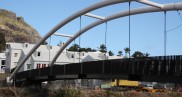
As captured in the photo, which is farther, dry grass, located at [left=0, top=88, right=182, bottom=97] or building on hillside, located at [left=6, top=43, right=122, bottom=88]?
building on hillside, located at [left=6, top=43, right=122, bottom=88]

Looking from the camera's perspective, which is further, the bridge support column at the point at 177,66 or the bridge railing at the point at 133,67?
the bridge railing at the point at 133,67

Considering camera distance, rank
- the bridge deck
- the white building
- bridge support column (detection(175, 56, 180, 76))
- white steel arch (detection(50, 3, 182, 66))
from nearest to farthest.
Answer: bridge support column (detection(175, 56, 180, 76)), the bridge deck, white steel arch (detection(50, 3, 182, 66)), the white building

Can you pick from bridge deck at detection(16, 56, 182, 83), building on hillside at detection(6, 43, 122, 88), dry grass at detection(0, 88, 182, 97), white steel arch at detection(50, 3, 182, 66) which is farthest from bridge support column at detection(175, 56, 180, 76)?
building on hillside at detection(6, 43, 122, 88)

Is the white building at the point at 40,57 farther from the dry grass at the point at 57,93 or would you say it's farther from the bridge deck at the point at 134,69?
the bridge deck at the point at 134,69

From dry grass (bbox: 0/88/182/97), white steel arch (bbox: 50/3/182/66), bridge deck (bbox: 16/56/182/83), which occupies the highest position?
white steel arch (bbox: 50/3/182/66)

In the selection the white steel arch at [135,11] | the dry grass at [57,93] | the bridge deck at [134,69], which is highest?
the white steel arch at [135,11]

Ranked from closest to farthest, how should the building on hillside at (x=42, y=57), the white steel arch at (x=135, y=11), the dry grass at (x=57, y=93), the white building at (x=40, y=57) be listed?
the white steel arch at (x=135, y=11), the dry grass at (x=57, y=93), the building on hillside at (x=42, y=57), the white building at (x=40, y=57)

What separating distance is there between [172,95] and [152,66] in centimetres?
3008

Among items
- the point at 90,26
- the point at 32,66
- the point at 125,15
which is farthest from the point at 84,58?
the point at 125,15

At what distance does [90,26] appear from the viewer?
47.1 meters

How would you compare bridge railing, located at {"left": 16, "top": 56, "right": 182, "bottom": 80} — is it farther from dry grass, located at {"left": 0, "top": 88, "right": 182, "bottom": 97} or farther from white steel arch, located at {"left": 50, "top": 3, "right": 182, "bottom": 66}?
white steel arch, located at {"left": 50, "top": 3, "right": 182, "bottom": 66}

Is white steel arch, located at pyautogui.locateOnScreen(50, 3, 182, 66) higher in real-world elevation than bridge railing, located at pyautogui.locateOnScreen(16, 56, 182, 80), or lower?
higher

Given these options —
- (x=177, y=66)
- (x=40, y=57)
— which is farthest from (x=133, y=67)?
(x=40, y=57)

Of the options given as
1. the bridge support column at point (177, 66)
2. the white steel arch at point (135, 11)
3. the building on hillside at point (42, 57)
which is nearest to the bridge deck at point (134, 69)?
the bridge support column at point (177, 66)
